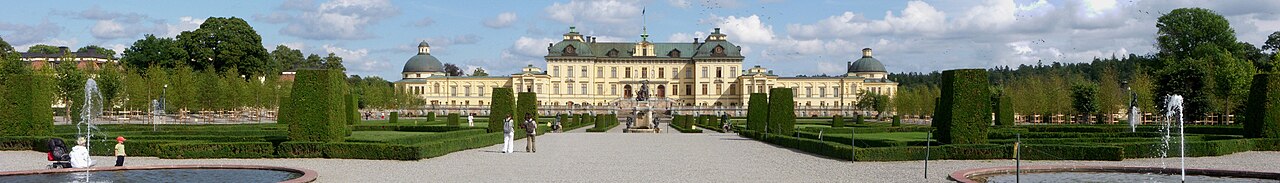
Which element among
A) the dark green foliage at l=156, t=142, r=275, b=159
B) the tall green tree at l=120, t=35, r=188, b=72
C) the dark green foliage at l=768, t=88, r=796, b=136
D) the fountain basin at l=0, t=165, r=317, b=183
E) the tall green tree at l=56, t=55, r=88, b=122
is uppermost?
the tall green tree at l=120, t=35, r=188, b=72

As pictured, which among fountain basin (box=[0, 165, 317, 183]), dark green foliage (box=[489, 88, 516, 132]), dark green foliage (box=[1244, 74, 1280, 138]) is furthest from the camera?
dark green foliage (box=[489, 88, 516, 132])

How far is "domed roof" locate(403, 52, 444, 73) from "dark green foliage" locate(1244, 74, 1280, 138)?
9050 cm

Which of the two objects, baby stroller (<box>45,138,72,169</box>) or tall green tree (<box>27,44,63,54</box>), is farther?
tall green tree (<box>27,44,63,54</box>)

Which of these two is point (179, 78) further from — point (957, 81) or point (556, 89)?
point (556, 89)

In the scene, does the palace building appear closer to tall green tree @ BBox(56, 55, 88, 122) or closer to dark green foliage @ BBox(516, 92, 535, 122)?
tall green tree @ BBox(56, 55, 88, 122)

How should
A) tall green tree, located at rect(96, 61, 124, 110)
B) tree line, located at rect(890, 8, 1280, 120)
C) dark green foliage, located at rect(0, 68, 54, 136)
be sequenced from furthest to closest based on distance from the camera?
1. tall green tree, located at rect(96, 61, 124, 110)
2. tree line, located at rect(890, 8, 1280, 120)
3. dark green foliage, located at rect(0, 68, 54, 136)

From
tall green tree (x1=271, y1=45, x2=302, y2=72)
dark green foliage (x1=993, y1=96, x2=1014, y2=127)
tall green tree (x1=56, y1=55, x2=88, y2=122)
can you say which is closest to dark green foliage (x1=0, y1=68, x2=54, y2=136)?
tall green tree (x1=56, y1=55, x2=88, y2=122)

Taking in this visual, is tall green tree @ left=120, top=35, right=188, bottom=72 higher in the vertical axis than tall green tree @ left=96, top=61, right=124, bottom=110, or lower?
higher

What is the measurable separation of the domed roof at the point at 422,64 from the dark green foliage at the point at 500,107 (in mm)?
79219

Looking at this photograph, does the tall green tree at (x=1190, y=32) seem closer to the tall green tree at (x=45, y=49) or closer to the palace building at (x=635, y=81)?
the palace building at (x=635, y=81)

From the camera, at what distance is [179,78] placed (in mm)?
48125

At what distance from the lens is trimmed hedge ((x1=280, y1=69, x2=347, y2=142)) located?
716 inches

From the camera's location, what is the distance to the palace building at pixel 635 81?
332 feet

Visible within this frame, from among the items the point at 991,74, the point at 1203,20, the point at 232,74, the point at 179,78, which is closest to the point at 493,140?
the point at 179,78
